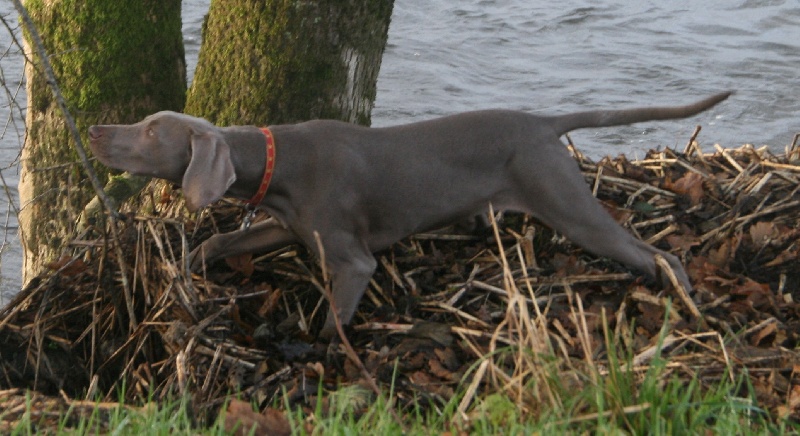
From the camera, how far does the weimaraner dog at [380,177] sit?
4516 millimetres

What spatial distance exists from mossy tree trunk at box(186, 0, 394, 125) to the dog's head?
941 mm

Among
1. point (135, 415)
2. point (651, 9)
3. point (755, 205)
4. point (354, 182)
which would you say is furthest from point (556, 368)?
point (651, 9)

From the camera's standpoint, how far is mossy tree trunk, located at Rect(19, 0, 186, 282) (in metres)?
5.80

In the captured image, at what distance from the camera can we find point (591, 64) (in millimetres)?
10312

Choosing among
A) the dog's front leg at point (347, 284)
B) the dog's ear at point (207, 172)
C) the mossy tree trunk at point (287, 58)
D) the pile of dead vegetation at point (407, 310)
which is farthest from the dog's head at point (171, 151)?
the mossy tree trunk at point (287, 58)

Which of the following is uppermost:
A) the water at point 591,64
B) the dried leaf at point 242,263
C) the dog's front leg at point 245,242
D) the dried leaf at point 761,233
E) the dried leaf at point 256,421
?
the dried leaf at point 761,233

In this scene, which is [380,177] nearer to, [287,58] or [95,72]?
[287,58]

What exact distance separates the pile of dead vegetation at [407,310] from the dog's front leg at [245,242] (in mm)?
69

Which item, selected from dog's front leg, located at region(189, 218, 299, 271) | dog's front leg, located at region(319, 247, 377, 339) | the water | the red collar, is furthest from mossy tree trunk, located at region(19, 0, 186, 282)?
the water

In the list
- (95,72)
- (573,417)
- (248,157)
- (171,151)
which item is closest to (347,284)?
(248,157)

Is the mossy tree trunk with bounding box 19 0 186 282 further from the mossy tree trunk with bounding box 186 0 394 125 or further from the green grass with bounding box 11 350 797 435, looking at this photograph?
the green grass with bounding box 11 350 797 435

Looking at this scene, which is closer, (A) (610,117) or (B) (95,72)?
(A) (610,117)

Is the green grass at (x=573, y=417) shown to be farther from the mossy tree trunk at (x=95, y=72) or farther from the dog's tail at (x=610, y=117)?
the mossy tree trunk at (x=95, y=72)

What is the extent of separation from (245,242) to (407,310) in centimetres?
80
